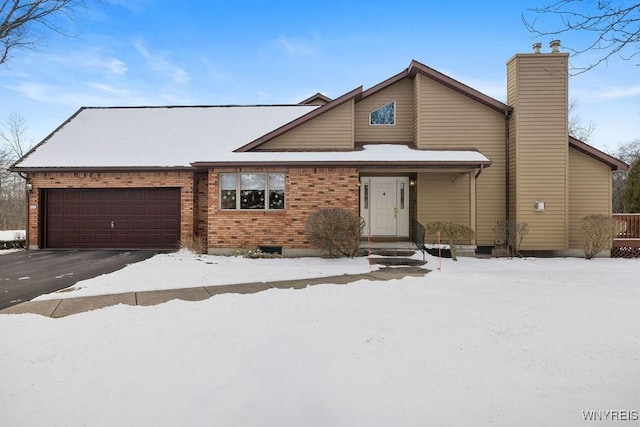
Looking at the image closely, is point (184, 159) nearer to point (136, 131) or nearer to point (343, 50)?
point (136, 131)

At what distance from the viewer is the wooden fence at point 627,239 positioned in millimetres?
12727

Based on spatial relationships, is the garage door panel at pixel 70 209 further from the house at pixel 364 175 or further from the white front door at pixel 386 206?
the white front door at pixel 386 206

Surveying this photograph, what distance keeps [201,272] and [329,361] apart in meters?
6.06

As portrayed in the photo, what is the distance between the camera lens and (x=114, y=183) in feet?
46.4

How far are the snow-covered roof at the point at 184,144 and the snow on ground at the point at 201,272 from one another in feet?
10.8

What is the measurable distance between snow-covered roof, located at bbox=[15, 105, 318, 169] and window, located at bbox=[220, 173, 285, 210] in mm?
1409

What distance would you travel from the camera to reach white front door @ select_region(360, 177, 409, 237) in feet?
44.8

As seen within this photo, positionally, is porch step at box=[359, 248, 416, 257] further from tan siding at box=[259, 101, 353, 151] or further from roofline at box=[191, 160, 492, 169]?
tan siding at box=[259, 101, 353, 151]

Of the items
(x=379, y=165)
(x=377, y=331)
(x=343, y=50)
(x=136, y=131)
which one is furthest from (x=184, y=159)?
(x=343, y=50)

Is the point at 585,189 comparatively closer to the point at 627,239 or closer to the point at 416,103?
the point at 627,239

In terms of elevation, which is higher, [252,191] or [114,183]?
[114,183]

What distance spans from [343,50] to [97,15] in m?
17.7

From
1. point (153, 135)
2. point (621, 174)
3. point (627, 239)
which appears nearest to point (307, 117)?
point (153, 135)

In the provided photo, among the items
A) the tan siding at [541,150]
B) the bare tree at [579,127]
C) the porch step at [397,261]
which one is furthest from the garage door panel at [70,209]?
the bare tree at [579,127]
